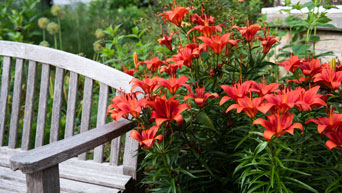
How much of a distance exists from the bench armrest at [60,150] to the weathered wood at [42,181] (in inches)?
1.3

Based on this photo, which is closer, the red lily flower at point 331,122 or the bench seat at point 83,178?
the red lily flower at point 331,122

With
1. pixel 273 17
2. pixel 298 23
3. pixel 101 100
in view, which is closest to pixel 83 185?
pixel 101 100

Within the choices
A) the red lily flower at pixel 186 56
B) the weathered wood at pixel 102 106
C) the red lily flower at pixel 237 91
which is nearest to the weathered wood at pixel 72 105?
the weathered wood at pixel 102 106

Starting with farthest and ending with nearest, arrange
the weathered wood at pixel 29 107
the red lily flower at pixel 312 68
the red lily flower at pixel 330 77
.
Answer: the weathered wood at pixel 29 107
the red lily flower at pixel 312 68
the red lily flower at pixel 330 77

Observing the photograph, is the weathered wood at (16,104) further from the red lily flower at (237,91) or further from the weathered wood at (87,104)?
the red lily flower at (237,91)

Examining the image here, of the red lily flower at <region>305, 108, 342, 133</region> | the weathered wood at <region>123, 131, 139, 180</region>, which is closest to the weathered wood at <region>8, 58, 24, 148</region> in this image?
the weathered wood at <region>123, 131, 139, 180</region>

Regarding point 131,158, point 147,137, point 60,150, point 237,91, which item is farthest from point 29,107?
point 237,91

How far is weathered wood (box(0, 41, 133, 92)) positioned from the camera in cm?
180

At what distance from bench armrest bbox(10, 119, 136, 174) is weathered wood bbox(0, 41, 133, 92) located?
0.92 ft

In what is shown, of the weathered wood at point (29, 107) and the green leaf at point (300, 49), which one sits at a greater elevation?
the green leaf at point (300, 49)

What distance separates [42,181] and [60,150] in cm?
12

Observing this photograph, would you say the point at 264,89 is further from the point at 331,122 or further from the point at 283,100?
the point at 331,122

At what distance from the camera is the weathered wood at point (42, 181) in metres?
1.26

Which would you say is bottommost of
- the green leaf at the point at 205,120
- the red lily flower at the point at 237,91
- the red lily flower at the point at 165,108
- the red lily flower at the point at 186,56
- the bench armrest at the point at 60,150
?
the bench armrest at the point at 60,150
